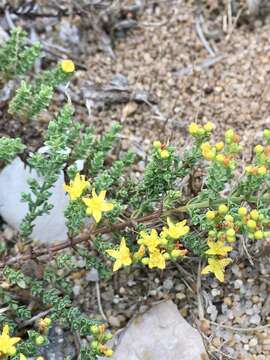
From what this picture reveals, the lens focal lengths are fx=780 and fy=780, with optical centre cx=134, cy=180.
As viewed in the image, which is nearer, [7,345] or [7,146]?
[7,345]

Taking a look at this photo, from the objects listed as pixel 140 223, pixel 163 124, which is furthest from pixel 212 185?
pixel 163 124

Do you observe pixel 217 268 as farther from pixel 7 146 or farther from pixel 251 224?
pixel 7 146

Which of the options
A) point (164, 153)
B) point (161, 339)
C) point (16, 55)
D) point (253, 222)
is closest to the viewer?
point (253, 222)

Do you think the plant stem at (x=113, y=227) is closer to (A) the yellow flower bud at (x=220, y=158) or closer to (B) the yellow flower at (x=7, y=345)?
(A) the yellow flower bud at (x=220, y=158)

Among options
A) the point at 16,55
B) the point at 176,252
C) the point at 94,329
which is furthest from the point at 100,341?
the point at 16,55

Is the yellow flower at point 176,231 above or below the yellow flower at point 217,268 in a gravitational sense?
above

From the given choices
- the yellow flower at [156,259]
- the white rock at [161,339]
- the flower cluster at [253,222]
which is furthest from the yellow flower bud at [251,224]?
the white rock at [161,339]

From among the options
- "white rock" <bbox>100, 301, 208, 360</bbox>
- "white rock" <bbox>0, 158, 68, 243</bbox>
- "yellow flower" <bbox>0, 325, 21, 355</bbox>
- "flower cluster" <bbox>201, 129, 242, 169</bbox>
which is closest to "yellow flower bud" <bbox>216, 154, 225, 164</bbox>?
"flower cluster" <bbox>201, 129, 242, 169</bbox>
